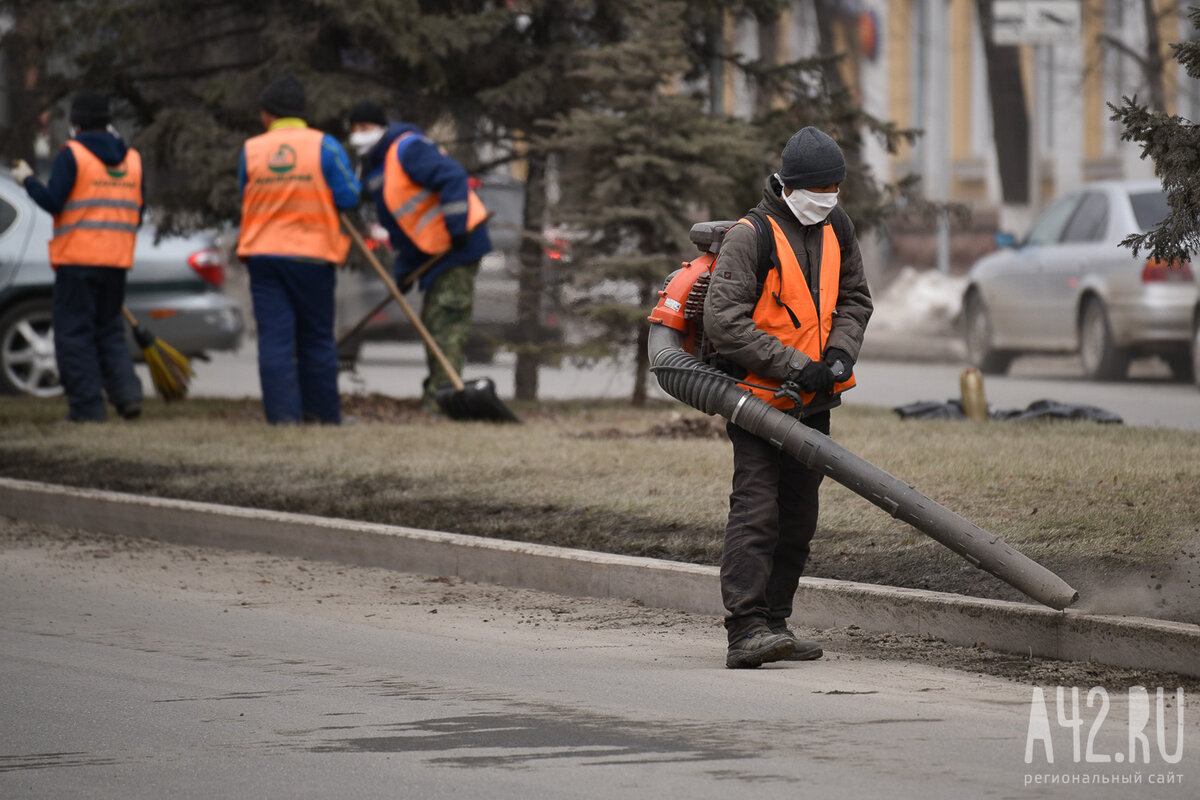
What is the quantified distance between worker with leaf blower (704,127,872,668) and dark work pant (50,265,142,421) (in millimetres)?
6694

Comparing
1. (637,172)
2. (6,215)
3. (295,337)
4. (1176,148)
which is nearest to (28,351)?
(6,215)

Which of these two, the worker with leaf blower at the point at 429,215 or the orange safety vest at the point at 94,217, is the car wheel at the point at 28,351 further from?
the worker with leaf blower at the point at 429,215

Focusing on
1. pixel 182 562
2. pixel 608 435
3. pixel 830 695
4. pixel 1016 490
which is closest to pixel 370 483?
pixel 182 562

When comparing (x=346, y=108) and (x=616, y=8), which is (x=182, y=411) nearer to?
(x=346, y=108)

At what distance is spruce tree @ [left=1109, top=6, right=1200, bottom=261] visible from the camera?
20.9ft

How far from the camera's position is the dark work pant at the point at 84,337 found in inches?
458

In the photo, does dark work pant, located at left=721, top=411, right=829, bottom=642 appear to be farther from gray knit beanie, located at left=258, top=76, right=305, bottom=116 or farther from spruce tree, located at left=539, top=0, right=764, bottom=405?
gray knit beanie, located at left=258, top=76, right=305, bottom=116

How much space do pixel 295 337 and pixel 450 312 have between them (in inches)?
40.1

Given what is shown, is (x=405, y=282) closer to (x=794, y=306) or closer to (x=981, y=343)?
(x=794, y=306)

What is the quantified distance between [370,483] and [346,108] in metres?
4.12

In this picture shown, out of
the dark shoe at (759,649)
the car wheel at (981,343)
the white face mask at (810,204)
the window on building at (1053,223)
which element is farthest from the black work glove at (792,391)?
the car wheel at (981,343)

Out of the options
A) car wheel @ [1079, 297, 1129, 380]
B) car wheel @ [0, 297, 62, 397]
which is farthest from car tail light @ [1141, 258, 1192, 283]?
car wheel @ [0, 297, 62, 397]

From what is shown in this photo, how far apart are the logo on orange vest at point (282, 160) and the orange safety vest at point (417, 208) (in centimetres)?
67

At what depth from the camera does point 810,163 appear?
227 inches
